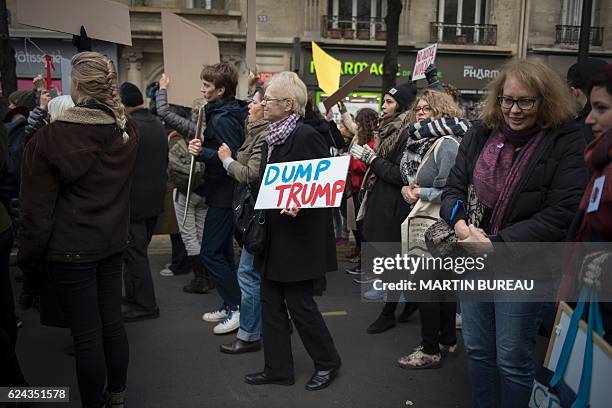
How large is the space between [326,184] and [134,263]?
231 cm

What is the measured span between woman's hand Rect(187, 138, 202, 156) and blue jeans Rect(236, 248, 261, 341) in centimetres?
80

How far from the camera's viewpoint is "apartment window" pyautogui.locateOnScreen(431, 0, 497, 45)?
63.0 ft

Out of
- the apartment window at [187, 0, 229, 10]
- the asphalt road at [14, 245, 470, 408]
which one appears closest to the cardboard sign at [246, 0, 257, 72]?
the asphalt road at [14, 245, 470, 408]

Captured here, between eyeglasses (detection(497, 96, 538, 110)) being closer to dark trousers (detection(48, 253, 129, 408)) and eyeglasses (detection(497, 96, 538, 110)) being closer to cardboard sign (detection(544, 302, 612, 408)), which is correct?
cardboard sign (detection(544, 302, 612, 408))

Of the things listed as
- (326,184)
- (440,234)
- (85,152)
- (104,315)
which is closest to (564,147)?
(440,234)

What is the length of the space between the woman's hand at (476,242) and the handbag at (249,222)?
1250mm

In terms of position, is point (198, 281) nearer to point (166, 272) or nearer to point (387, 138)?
point (166, 272)

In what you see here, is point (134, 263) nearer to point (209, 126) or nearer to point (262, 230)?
point (209, 126)

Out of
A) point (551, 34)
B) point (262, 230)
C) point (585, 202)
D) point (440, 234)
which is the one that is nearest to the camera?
point (585, 202)

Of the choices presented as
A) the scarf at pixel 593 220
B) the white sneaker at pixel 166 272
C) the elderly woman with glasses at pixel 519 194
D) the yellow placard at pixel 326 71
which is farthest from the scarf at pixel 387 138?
the white sneaker at pixel 166 272

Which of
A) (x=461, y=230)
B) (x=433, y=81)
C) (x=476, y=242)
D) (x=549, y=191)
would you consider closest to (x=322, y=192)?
(x=461, y=230)

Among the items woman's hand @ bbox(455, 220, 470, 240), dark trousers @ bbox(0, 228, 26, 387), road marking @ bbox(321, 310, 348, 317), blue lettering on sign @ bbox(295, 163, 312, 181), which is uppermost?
blue lettering on sign @ bbox(295, 163, 312, 181)

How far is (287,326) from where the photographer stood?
12.0 feet

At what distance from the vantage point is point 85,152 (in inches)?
110
